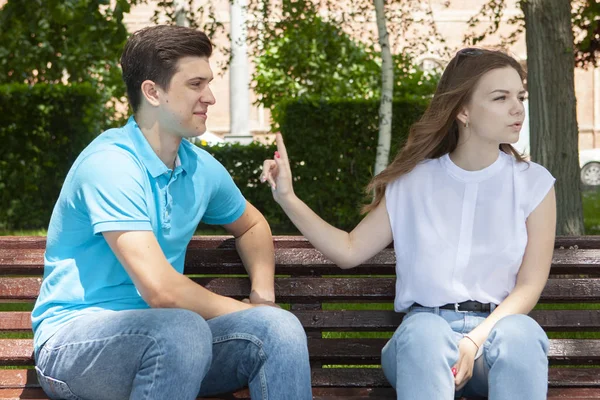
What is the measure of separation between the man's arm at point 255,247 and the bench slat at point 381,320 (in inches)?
11.7

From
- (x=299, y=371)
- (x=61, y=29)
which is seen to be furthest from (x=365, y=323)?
(x=61, y=29)

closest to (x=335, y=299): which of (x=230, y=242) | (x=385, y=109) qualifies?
(x=230, y=242)

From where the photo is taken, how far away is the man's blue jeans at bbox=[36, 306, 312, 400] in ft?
8.54

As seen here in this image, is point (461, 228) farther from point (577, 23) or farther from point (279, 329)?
point (577, 23)

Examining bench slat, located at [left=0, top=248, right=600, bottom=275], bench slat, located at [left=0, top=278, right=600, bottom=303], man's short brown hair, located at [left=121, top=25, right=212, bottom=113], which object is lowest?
bench slat, located at [left=0, top=278, right=600, bottom=303]

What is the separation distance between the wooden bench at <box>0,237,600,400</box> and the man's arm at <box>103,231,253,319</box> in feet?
1.99

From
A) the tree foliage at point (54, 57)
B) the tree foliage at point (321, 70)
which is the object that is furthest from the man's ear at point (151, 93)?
the tree foliage at point (321, 70)

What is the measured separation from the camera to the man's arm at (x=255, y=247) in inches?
128

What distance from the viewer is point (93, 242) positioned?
2914 mm

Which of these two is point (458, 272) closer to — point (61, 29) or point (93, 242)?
point (93, 242)

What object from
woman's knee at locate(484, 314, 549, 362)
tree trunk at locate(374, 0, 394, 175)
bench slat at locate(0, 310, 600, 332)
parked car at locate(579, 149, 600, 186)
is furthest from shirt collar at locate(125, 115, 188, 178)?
parked car at locate(579, 149, 600, 186)

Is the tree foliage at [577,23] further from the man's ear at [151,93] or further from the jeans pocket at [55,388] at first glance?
the jeans pocket at [55,388]

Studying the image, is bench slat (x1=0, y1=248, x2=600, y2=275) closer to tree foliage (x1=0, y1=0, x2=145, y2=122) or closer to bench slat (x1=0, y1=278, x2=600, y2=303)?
bench slat (x1=0, y1=278, x2=600, y2=303)

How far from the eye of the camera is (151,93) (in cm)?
298
